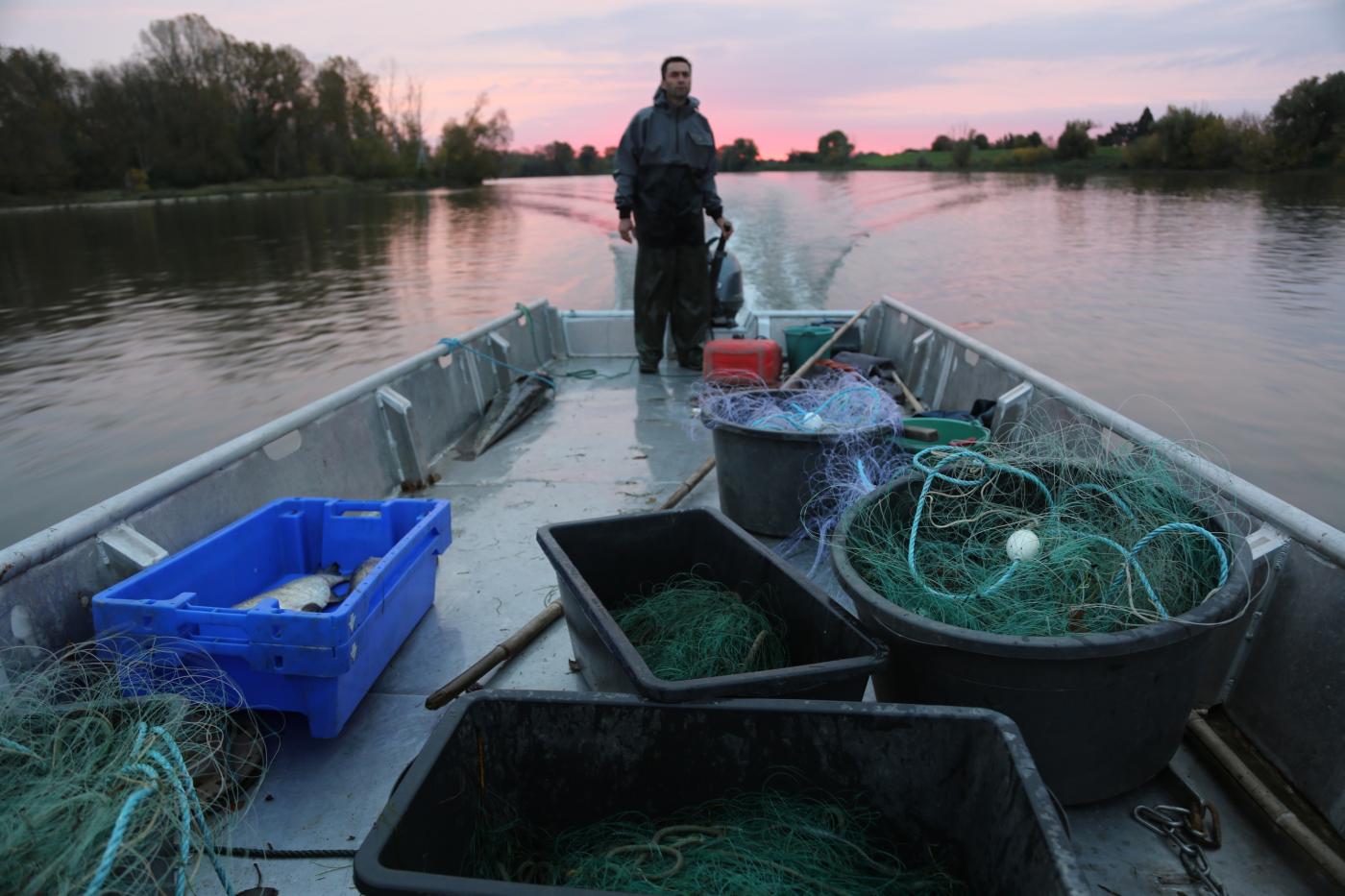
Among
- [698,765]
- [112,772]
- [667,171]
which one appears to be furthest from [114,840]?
[667,171]

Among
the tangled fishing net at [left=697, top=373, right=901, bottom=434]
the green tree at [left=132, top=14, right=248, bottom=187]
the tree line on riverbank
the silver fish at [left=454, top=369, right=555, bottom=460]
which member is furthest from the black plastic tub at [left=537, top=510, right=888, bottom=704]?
the green tree at [left=132, top=14, right=248, bottom=187]

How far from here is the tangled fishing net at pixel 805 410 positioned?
11.1ft

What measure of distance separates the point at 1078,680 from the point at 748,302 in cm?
1026

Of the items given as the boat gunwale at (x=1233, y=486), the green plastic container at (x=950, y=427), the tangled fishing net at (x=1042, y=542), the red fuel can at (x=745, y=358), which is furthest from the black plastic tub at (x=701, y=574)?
the red fuel can at (x=745, y=358)

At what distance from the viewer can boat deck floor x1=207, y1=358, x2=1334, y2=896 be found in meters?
1.92

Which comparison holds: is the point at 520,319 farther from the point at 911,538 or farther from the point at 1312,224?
the point at 1312,224

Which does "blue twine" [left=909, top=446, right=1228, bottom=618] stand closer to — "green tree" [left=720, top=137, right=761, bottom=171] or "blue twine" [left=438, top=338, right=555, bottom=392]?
"blue twine" [left=438, top=338, right=555, bottom=392]

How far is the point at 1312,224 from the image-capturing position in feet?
74.4

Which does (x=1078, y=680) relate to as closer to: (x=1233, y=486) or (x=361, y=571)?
(x=1233, y=486)

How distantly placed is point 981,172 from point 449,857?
62.2 meters

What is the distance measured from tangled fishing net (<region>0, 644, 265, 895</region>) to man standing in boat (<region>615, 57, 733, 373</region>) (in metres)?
4.28

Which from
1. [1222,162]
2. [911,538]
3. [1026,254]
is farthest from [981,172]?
[911,538]

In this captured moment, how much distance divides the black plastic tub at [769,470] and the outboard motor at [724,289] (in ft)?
12.1

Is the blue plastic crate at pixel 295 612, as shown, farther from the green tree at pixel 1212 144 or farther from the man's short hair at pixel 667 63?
the green tree at pixel 1212 144
